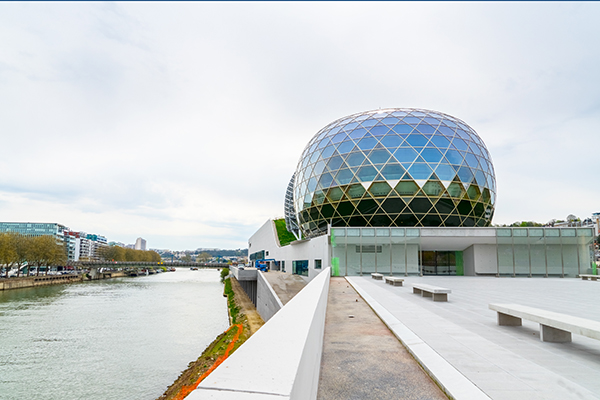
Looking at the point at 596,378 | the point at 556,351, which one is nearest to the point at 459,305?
the point at 556,351

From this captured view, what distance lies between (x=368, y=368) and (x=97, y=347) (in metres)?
23.5

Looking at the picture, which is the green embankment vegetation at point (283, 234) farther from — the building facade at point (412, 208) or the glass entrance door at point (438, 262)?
the glass entrance door at point (438, 262)

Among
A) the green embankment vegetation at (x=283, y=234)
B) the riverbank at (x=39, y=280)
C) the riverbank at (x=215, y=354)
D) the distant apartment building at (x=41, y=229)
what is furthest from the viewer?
the distant apartment building at (x=41, y=229)

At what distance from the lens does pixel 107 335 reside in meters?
25.9

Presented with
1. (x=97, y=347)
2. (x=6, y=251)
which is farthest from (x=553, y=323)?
(x=6, y=251)

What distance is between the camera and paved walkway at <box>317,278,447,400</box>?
418cm

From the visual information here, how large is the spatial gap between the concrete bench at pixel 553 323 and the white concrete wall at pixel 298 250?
19.8m

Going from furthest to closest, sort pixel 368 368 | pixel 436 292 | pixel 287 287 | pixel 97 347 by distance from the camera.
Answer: pixel 287 287 → pixel 97 347 → pixel 436 292 → pixel 368 368

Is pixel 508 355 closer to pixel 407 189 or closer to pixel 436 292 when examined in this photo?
pixel 436 292

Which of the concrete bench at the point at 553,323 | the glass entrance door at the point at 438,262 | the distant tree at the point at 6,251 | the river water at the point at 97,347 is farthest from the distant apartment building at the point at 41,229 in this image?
the concrete bench at the point at 553,323

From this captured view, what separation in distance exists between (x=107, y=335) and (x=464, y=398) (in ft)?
91.8

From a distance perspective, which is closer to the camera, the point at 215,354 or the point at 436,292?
the point at 436,292

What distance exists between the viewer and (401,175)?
32125 millimetres

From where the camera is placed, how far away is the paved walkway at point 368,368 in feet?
13.7
